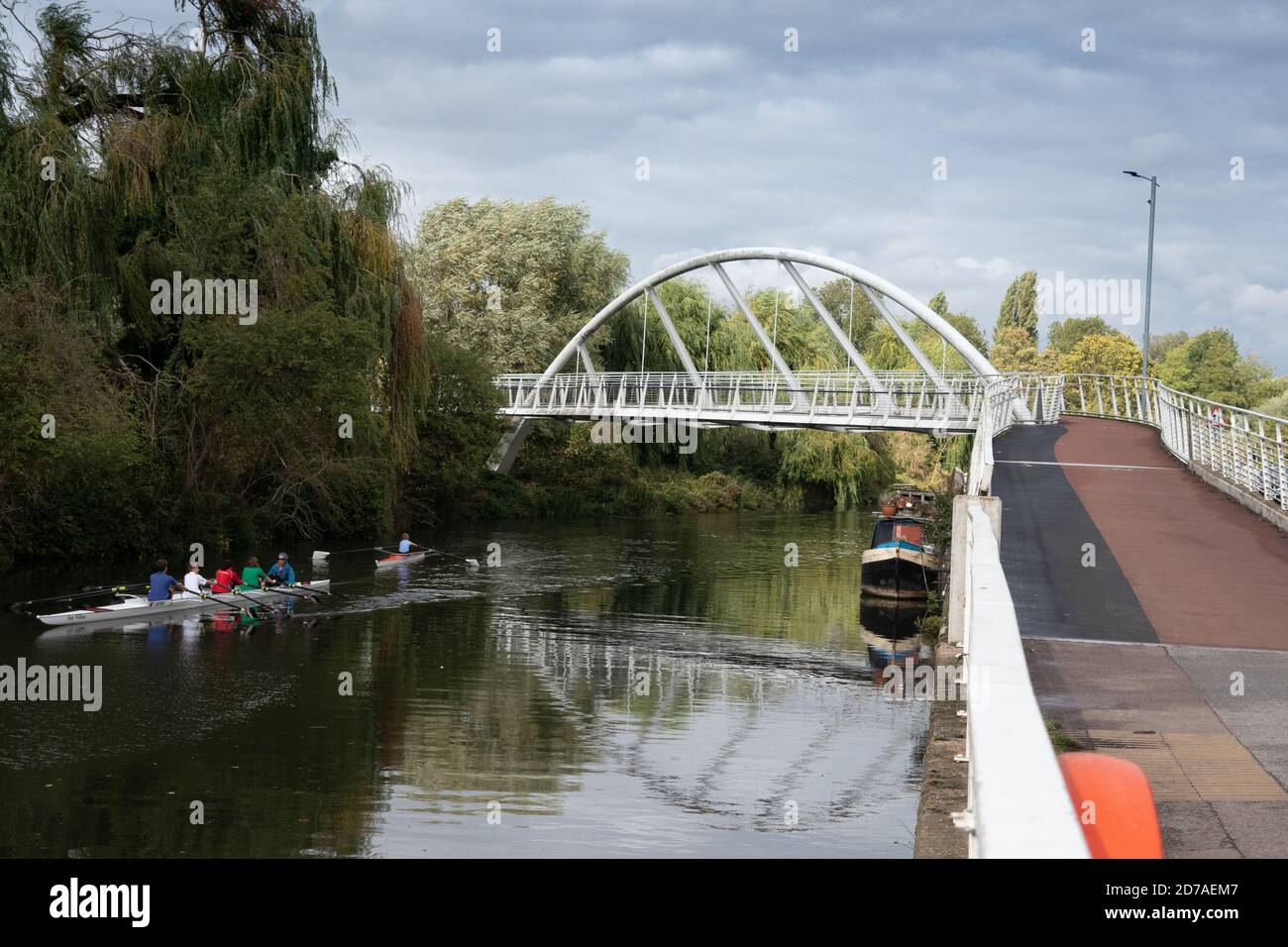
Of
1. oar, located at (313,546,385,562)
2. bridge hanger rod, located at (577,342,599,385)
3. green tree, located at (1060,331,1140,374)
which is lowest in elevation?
oar, located at (313,546,385,562)

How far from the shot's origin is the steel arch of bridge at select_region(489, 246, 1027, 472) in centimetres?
3859

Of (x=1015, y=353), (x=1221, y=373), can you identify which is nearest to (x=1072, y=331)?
(x=1015, y=353)

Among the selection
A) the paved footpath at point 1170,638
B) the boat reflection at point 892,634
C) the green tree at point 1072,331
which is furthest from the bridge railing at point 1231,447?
the green tree at point 1072,331

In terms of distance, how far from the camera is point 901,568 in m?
26.0

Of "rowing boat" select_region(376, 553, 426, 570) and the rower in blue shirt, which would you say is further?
"rowing boat" select_region(376, 553, 426, 570)

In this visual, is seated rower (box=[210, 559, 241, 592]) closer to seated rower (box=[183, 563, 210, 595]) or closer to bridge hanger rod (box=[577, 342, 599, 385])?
seated rower (box=[183, 563, 210, 595])

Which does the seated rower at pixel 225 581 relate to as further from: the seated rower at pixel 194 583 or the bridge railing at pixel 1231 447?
the bridge railing at pixel 1231 447

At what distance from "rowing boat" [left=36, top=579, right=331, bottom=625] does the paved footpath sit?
12020mm

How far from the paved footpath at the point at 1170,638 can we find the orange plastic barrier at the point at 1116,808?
119 centimetres

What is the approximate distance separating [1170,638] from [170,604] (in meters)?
15.4

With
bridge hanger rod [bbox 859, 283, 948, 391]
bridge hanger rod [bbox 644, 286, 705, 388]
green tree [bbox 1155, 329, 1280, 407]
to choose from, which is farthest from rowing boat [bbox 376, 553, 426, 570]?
green tree [bbox 1155, 329, 1280, 407]

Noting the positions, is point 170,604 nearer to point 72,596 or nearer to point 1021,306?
point 72,596
